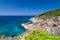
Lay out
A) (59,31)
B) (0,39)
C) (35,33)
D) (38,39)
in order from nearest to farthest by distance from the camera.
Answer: (38,39), (35,33), (0,39), (59,31)

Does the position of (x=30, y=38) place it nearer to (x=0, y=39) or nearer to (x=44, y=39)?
(x=44, y=39)

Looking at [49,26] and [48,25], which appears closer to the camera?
[49,26]

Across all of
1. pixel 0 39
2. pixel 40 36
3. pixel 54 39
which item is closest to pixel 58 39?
pixel 54 39

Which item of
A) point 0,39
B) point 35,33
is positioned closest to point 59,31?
point 0,39

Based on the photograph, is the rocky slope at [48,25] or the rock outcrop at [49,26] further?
the rocky slope at [48,25]

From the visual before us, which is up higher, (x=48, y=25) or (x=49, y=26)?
(x=48, y=25)

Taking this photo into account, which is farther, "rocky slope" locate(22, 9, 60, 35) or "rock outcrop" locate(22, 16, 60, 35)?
"rocky slope" locate(22, 9, 60, 35)

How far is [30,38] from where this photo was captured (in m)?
34.5

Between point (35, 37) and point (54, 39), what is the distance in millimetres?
3075

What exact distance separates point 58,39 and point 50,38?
53.2 inches

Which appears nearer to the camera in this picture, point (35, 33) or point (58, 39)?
point (58, 39)

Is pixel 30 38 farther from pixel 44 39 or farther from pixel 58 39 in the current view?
pixel 58 39

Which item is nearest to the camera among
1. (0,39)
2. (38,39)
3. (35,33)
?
(38,39)

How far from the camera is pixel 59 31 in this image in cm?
5716
